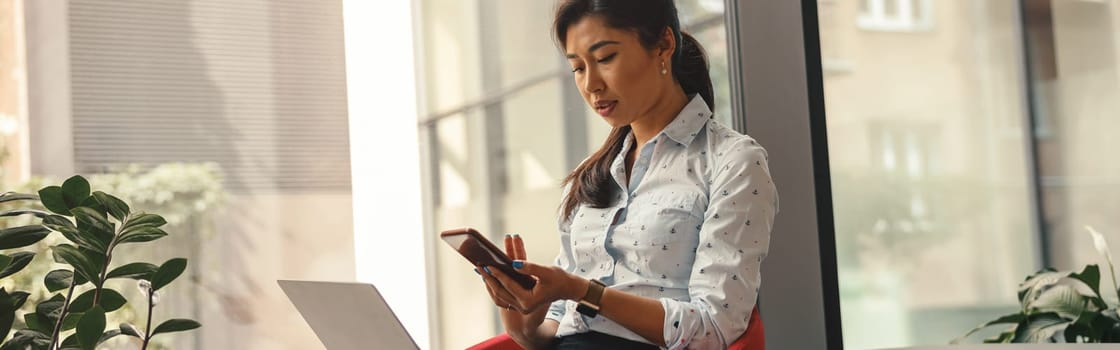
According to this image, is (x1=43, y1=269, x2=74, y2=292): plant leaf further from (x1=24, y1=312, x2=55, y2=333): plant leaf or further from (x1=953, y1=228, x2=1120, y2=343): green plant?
(x1=953, y1=228, x2=1120, y2=343): green plant

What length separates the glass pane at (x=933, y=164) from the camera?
267cm

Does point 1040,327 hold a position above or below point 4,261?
below

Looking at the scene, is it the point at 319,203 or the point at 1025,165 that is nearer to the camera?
the point at 1025,165

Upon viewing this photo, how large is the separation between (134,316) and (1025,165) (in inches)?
98.1

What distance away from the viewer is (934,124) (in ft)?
9.14

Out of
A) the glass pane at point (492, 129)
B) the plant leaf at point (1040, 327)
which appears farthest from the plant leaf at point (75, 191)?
the glass pane at point (492, 129)

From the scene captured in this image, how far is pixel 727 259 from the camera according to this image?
4.94 ft

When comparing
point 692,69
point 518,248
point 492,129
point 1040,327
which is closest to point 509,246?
point 518,248

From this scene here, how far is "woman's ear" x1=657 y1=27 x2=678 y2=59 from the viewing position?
1716mm

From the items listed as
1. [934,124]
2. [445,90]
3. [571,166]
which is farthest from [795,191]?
[445,90]

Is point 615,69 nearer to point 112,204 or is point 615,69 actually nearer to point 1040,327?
point 112,204

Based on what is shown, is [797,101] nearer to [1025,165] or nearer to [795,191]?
[795,191]

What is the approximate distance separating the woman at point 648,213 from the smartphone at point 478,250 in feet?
0.06

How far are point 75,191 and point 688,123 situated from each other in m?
0.95
